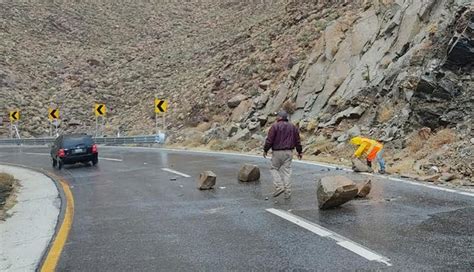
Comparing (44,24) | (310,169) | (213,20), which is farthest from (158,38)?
(310,169)

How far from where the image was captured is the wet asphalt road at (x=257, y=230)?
5750 millimetres

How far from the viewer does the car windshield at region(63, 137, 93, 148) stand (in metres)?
21.3

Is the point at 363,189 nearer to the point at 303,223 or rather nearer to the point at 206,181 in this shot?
the point at 303,223

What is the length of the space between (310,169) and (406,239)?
8.37m

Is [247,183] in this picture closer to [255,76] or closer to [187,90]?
[255,76]

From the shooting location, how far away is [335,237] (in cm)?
670

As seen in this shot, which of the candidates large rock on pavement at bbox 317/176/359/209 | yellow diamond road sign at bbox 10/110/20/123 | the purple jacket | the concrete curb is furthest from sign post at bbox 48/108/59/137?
large rock on pavement at bbox 317/176/359/209

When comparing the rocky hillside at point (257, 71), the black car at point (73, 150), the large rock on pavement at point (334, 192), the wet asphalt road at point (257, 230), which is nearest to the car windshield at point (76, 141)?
the black car at point (73, 150)

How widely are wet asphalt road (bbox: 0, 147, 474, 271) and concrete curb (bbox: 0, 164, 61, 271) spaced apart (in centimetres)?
40

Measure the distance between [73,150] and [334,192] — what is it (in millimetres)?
15334

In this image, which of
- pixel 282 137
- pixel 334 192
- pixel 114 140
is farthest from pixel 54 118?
pixel 334 192

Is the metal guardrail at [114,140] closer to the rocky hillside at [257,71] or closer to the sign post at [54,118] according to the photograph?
the rocky hillside at [257,71]

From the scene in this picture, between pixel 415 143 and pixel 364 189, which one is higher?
pixel 415 143

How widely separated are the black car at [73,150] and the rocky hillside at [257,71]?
683 cm
